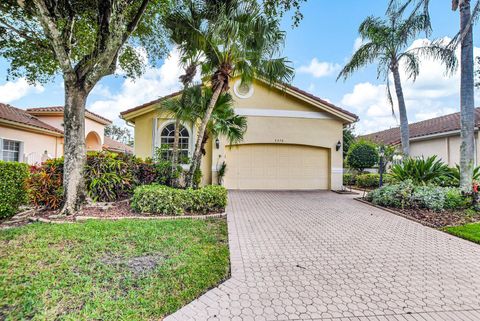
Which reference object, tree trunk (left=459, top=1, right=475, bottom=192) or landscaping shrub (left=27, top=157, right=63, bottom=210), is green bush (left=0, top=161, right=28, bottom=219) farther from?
tree trunk (left=459, top=1, right=475, bottom=192)

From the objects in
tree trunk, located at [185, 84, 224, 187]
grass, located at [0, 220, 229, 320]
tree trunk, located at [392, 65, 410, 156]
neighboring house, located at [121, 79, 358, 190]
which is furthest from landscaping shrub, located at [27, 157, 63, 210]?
tree trunk, located at [392, 65, 410, 156]

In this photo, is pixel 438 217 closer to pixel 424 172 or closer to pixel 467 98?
pixel 424 172

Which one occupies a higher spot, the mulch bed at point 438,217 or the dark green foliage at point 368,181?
the dark green foliage at point 368,181

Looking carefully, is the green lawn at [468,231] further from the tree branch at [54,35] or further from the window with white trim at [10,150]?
the window with white trim at [10,150]

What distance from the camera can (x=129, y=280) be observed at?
3.55 metres

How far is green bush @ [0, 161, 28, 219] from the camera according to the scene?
21.4 feet

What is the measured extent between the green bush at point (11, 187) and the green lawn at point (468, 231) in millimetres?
11929

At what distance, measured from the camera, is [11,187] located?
669 cm

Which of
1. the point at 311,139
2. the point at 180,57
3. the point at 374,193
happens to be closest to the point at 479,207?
the point at 374,193

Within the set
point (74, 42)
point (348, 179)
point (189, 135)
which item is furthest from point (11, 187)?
point (348, 179)

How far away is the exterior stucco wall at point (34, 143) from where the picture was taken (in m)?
13.2

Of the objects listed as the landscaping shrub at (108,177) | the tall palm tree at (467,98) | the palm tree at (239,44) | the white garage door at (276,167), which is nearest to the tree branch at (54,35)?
the landscaping shrub at (108,177)

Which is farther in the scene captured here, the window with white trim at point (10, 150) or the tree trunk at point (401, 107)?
the window with white trim at point (10, 150)

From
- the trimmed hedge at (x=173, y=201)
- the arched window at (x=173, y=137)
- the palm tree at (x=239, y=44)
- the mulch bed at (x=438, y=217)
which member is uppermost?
the palm tree at (x=239, y=44)
